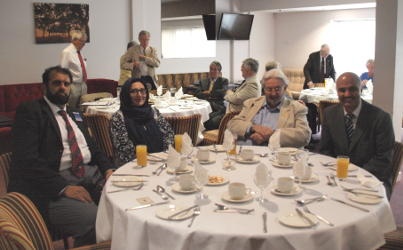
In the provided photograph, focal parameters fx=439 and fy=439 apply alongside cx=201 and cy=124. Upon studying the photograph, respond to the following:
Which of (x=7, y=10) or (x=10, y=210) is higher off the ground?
(x=7, y=10)

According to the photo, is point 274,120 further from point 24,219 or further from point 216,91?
point 216,91

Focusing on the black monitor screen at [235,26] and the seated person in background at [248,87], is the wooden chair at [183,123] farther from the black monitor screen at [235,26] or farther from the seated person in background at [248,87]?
the black monitor screen at [235,26]

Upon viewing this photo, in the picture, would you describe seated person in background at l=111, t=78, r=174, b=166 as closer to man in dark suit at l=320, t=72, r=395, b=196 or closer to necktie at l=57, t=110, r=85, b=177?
necktie at l=57, t=110, r=85, b=177

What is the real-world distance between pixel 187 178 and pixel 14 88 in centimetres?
581

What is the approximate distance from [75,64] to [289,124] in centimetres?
404

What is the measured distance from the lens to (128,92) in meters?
3.39

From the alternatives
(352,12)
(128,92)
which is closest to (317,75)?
(352,12)

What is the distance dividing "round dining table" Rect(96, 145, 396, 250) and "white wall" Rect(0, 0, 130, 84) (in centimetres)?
558

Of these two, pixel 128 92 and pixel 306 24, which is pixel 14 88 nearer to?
pixel 128 92

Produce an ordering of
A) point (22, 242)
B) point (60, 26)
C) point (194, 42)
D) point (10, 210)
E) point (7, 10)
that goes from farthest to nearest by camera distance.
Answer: point (194, 42)
point (60, 26)
point (7, 10)
point (10, 210)
point (22, 242)

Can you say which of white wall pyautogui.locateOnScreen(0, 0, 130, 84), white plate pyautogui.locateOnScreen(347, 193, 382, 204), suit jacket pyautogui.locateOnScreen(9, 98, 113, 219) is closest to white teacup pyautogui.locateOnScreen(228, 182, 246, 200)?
white plate pyautogui.locateOnScreen(347, 193, 382, 204)

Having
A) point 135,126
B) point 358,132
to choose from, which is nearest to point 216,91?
point 135,126

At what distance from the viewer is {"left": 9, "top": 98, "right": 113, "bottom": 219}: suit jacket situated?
2.66 m

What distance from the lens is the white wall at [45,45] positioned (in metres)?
7.17
